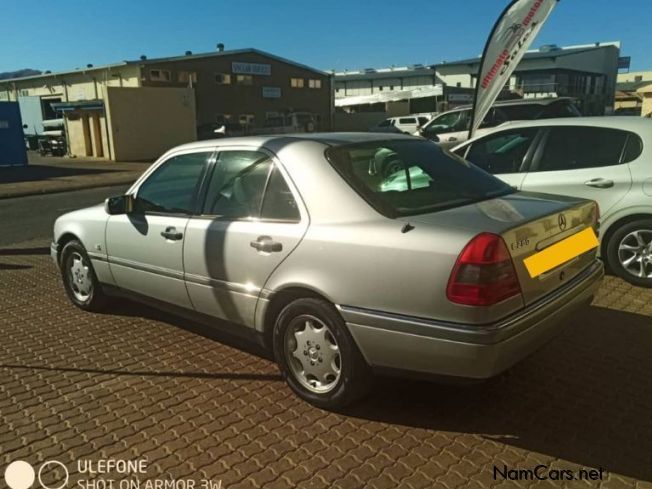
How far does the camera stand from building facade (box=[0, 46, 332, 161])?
27266 millimetres

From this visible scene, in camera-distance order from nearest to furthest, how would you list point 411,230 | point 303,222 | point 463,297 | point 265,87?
point 463,297
point 411,230
point 303,222
point 265,87

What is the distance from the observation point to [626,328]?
4324 mm

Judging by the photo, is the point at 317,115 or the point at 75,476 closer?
the point at 75,476

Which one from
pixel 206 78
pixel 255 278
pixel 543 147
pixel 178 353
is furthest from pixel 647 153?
pixel 206 78

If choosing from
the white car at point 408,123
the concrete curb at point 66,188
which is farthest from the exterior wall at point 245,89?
the concrete curb at point 66,188

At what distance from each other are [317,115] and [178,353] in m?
42.4

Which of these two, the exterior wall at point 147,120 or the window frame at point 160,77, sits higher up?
the window frame at point 160,77

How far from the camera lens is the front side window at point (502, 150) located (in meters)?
5.93

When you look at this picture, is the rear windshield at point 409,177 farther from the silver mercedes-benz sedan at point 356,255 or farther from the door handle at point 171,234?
the door handle at point 171,234

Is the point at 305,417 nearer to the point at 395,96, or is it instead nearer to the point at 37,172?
the point at 37,172

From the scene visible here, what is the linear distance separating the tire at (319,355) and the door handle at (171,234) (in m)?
1.06

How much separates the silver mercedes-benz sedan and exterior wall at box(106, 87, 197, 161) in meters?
24.3

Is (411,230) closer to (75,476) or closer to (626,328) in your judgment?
(75,476)

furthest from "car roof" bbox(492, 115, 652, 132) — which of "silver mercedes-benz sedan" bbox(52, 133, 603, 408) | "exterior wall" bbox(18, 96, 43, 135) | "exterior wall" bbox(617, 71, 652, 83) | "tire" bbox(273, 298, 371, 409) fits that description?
"exterior wall" bbox(617, 71, 652, 83)
